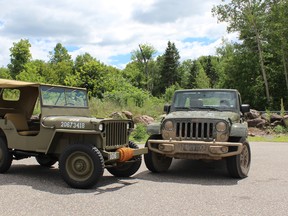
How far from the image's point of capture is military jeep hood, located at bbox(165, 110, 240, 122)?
8586 millimetres

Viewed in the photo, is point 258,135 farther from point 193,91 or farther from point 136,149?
point 136,149

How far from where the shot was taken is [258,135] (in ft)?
63.1

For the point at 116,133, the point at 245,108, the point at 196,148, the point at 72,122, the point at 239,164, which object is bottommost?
the point at 239,164

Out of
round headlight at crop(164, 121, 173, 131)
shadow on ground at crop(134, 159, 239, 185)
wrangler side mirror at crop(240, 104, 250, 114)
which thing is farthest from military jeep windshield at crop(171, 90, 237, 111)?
shadow on ground at crop(134, 159, 239, 185)

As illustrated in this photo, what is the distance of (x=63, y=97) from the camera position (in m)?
8.73

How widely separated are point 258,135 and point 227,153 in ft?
39.1

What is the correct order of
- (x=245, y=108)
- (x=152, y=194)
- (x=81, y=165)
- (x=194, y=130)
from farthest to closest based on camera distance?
(x=245, y=108)
(x=194, y=130)
(x=81, y=165)
(x=152, y=194)

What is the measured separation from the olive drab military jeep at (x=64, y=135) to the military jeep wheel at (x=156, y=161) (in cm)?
39

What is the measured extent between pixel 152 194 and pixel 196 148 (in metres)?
1.80

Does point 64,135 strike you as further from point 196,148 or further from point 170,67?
point 170,67

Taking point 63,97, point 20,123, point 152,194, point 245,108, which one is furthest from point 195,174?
point 20,123

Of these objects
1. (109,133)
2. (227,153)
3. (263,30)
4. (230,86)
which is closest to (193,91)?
(227,153)

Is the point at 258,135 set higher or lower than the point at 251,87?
lower

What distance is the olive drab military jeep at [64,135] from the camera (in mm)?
7199
